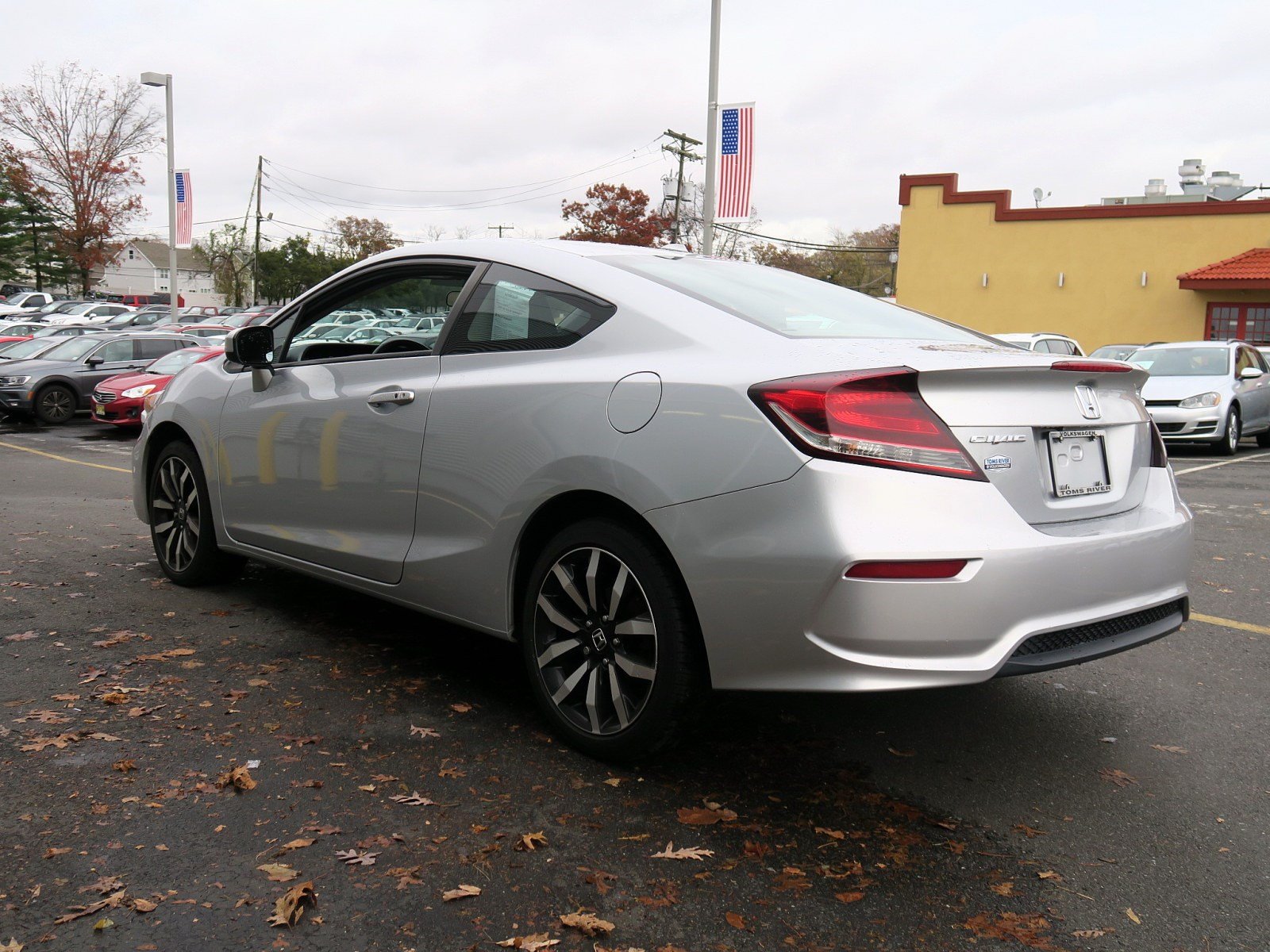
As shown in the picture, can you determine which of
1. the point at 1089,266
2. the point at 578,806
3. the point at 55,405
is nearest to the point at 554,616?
the point at 578,806

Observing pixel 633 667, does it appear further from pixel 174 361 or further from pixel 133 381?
pixel 174 361

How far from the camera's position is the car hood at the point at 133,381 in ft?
55.2

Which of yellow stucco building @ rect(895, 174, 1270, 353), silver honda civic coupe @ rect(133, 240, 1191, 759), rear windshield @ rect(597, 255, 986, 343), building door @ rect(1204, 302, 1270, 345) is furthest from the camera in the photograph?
yellow stucco building @ rect(895, 174, 1270, 353)

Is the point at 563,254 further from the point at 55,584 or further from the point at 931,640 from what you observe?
the point at 55,584

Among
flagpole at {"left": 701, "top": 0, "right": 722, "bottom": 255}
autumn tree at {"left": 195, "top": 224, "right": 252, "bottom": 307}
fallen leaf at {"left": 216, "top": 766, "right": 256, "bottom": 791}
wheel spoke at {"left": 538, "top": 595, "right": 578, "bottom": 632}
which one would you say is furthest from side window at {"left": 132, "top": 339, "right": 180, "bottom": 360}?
autumn tree at {"left": 195, "top": 224, "right": 252, "bottom": 307}

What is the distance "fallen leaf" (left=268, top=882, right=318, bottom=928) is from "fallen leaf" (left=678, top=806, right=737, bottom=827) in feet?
3.33

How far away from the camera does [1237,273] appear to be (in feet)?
88.1

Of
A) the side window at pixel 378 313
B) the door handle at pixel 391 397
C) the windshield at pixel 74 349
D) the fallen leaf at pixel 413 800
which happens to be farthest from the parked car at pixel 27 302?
the fallen leaf at pixel 413 800

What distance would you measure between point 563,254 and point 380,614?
2.22 metres

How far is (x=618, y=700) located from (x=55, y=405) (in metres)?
17.9

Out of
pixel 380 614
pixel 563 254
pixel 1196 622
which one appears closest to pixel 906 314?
pixel 563 254

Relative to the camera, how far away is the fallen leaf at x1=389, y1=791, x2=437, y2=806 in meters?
3.22

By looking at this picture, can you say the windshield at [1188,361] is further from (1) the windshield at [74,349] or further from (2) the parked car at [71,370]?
(1) the windshield at [74,349]

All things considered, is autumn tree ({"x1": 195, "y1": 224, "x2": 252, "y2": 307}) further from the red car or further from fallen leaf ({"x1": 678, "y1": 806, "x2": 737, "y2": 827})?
fallen leaf ({"x1": 678, "y1": 806, "x2": 737, "y2": 827})
